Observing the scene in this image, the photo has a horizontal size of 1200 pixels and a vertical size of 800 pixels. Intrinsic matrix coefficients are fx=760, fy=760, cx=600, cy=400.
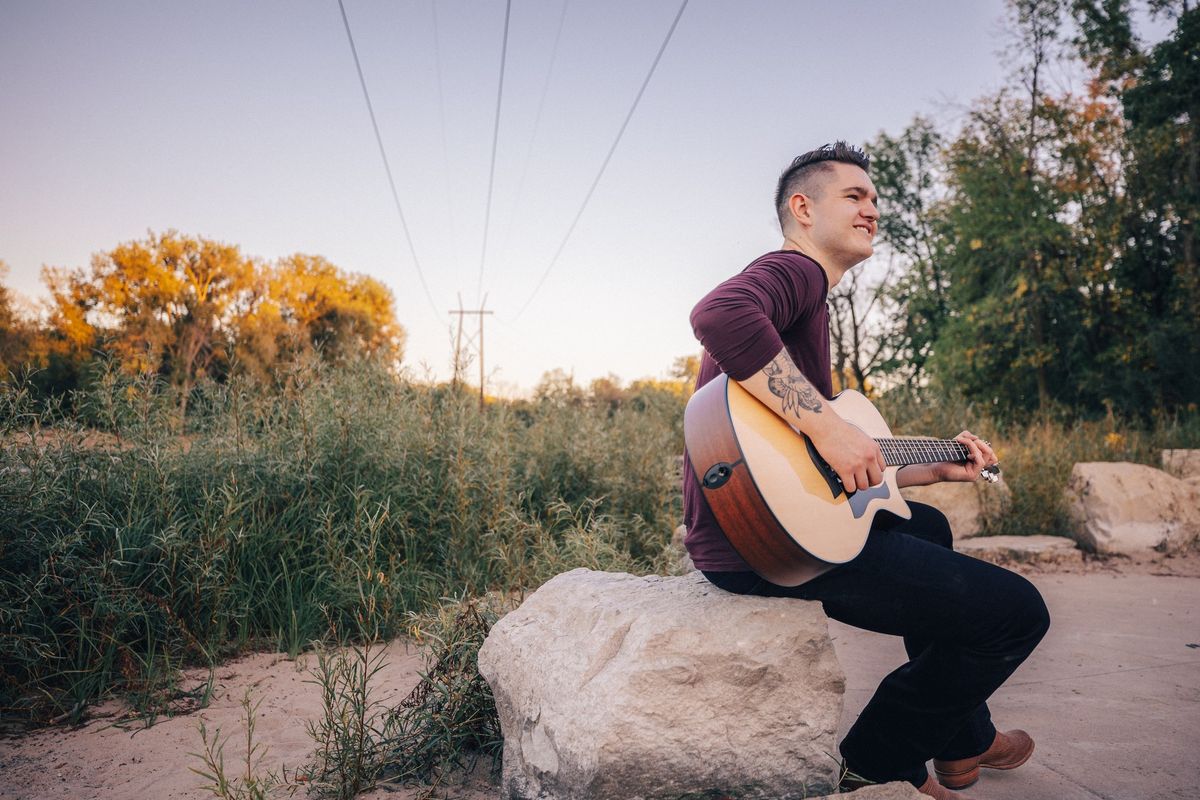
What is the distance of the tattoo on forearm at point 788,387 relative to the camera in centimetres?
208

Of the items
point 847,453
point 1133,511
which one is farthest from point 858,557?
point 1133,511

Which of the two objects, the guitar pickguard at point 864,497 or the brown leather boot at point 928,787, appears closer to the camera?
the guitar pickguard at point 864,497

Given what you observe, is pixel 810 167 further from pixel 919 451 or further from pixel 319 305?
pixel 319 305

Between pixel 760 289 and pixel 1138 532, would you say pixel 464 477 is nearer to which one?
pixel 760 289

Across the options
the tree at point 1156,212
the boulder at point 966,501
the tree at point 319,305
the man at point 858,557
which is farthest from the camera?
the tree at point 319,305

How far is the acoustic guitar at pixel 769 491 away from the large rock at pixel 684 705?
26 cm

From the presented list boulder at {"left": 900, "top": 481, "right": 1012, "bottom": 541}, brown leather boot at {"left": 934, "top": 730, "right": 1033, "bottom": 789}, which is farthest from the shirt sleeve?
boulder at {"left": 900, "top": 481, "right": 1012, "bottom": 541}

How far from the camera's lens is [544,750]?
7.47 ft

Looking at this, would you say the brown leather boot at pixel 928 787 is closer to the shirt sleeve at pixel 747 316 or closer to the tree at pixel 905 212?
the shirt sleeve at pixel 747 316

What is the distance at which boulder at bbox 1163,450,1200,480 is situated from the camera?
8727mm

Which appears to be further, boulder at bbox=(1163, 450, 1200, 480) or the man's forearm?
boulder at bbox=(1163, 450, 1200, 480)

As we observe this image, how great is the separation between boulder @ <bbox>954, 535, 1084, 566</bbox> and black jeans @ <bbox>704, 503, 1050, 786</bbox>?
4.72 meters

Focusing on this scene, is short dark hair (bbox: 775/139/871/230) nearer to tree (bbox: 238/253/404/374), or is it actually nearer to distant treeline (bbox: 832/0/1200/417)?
distant treeline (bbox: 832/0/1200/417)

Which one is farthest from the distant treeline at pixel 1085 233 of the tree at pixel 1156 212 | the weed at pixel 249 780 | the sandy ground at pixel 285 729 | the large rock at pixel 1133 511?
the weed at pixel 249 780
